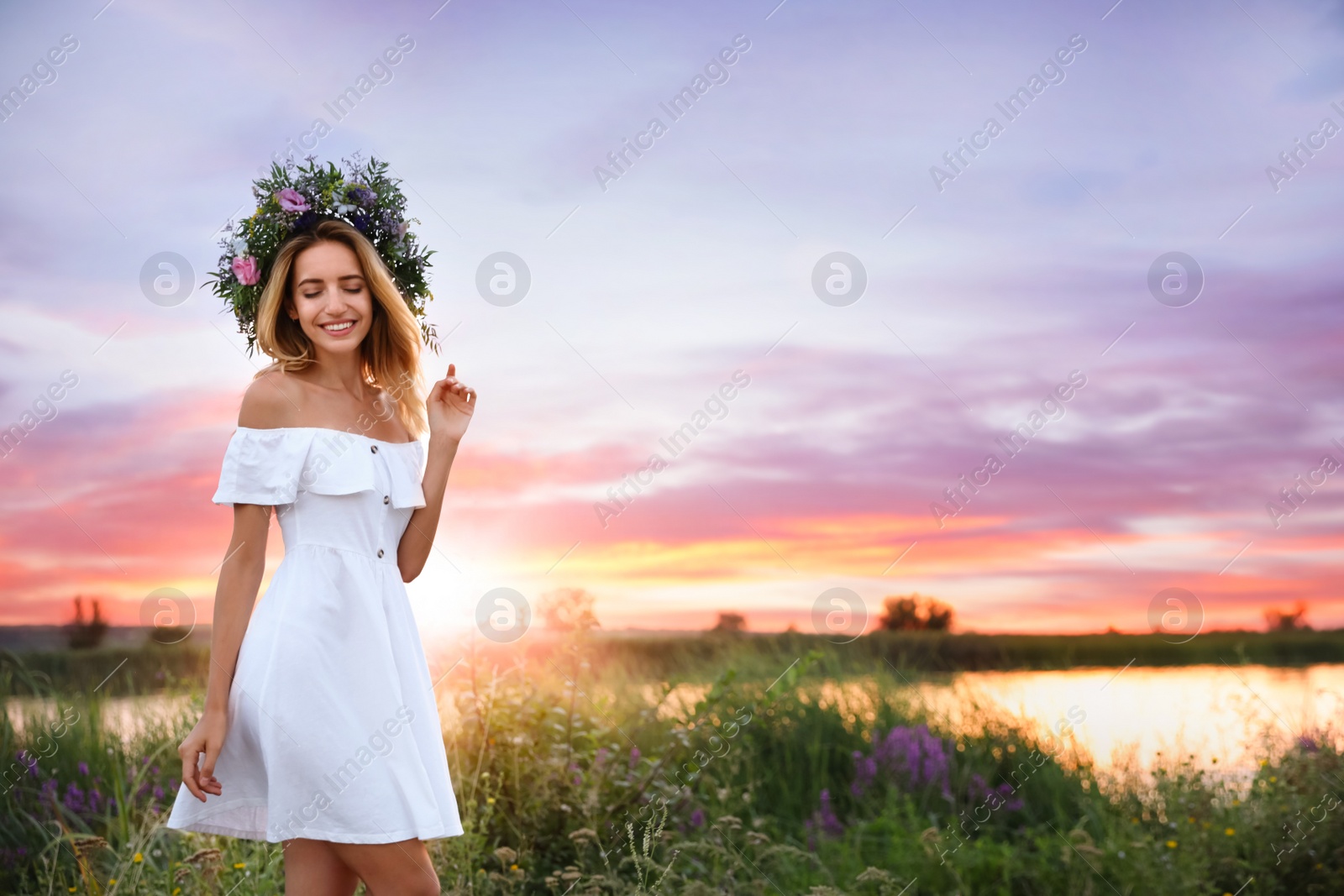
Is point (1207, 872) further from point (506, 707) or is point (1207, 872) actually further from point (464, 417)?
point (464, 417)

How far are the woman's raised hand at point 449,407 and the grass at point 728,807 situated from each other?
157 centimetres

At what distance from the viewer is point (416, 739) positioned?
2754 millimetres

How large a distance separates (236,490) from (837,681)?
563cm

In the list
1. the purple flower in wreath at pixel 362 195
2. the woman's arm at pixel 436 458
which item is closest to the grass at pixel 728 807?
the woman's arm at pixel 436 458

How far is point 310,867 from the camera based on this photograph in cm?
271

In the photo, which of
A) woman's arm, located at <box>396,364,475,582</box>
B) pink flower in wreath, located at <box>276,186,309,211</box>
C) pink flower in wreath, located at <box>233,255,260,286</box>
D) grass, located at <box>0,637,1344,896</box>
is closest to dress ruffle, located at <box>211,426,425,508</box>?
woman's arm, located at <box>396,364,475,582</box>

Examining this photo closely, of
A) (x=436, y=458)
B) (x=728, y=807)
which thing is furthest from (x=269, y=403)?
(x=728, y=807)

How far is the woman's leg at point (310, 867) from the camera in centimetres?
271

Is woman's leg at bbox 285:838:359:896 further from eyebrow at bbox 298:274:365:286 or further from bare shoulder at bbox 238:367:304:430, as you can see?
eyebrow at bbox 298:274:365:286

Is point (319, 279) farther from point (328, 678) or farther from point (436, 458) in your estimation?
point (328, 678)

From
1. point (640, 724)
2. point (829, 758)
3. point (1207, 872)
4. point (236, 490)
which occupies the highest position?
point (236, 490)

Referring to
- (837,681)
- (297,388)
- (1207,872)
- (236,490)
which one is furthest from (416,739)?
(837,681)

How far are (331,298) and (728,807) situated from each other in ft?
12.3

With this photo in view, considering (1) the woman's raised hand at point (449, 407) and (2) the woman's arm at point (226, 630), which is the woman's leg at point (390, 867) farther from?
(1) the woman's raised hand at point (449, 407)
